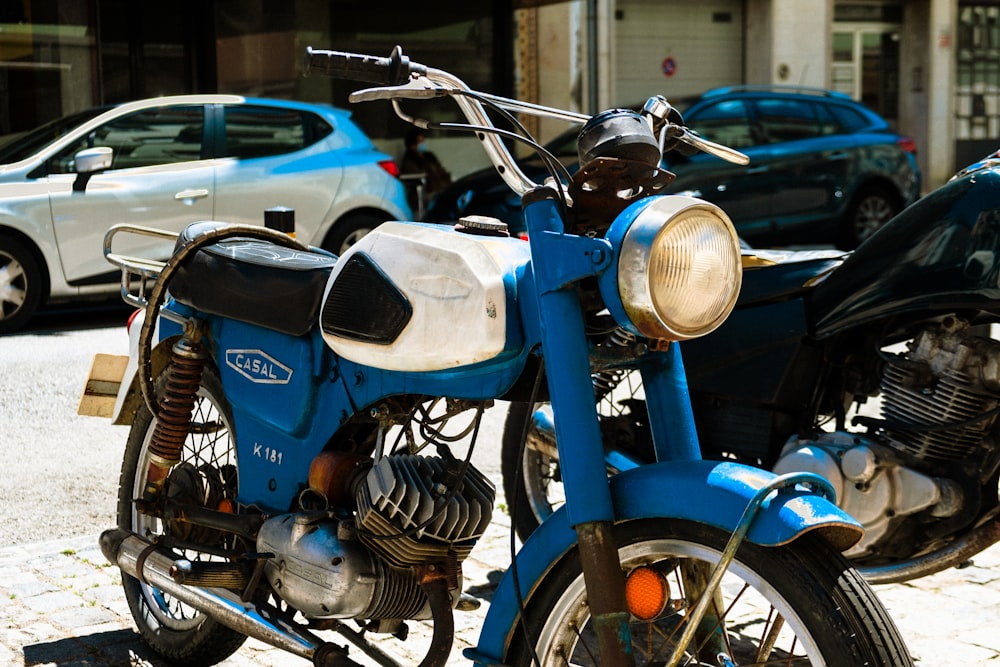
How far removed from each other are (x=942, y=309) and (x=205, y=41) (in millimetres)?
14168

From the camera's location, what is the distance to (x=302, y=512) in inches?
130

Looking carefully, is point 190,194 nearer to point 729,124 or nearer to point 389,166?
point 389,166

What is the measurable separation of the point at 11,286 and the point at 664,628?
798cm

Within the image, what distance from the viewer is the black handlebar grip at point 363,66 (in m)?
2.78

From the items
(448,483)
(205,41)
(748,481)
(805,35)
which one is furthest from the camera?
(805,35)

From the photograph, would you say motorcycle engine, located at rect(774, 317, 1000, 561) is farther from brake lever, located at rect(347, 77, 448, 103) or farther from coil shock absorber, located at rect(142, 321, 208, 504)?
brake lever, located at rect(347, 77, 448, 103)

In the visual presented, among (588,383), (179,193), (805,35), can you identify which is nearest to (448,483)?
(588,383)

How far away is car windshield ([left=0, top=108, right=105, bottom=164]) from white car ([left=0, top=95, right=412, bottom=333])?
0.01 m

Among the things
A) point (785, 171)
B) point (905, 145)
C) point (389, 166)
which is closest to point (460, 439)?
point (389, 166)

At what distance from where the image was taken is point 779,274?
4.46 meters

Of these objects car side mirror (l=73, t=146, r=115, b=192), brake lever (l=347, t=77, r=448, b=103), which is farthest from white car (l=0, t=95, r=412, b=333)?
brake lever (l=347, t=77, r=448, b=103)

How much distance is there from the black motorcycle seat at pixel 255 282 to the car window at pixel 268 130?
7.69 m

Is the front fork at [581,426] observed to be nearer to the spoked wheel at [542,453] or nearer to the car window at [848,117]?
the spoked wheel at [542,453]

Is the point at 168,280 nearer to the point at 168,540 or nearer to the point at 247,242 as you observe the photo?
the point at 247,242
